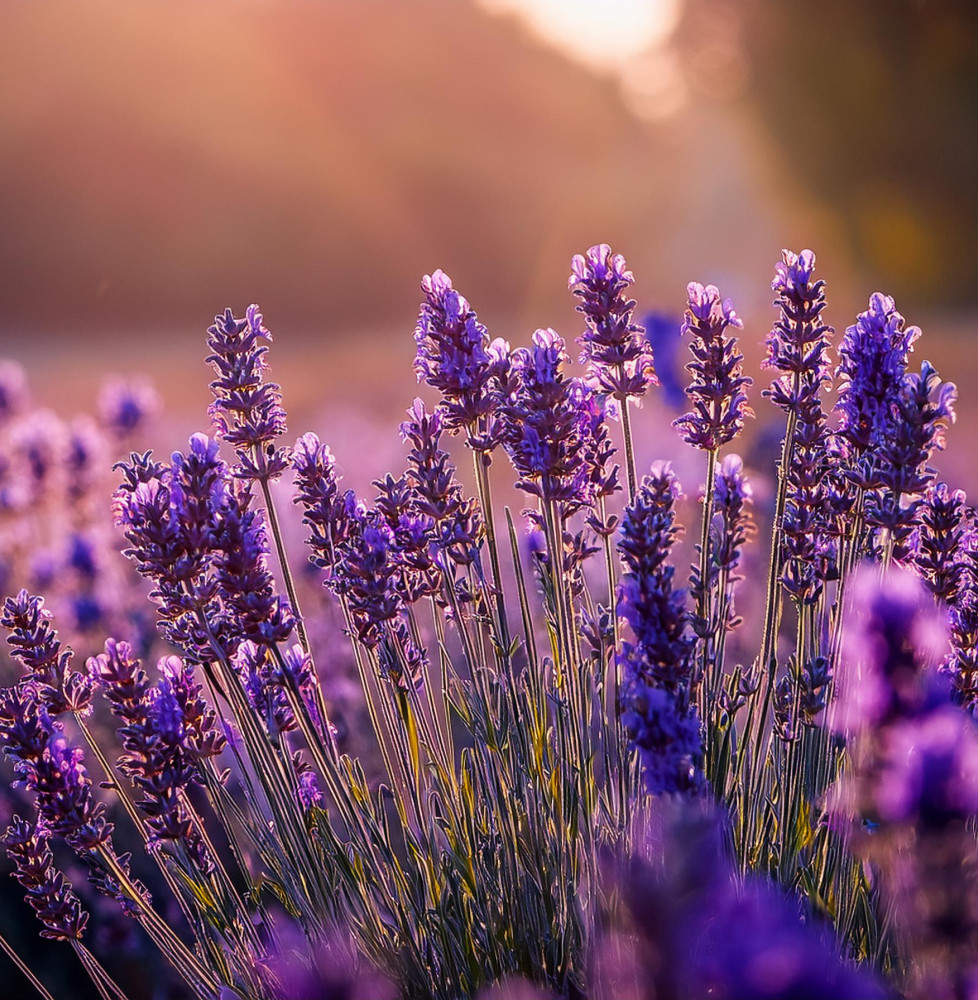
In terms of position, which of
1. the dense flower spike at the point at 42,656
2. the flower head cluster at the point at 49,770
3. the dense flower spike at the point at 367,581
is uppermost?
the dense flower spike at the point at 367,581

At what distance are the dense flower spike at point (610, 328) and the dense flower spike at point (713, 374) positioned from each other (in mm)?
106

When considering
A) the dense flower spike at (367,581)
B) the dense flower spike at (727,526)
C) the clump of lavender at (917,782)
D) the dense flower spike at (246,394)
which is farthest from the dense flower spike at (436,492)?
the clump of lavender at (917,782)

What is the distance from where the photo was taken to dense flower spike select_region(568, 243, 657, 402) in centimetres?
198

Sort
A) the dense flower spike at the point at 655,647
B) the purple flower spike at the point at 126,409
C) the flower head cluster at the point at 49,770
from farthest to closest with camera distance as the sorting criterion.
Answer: the purple flower spike at the point at 126,409
the flower head cluster at the point at 49,770
the dense flower spike at the point at 655,647

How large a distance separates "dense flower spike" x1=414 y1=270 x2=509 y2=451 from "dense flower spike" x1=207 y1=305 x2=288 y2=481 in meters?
0.31

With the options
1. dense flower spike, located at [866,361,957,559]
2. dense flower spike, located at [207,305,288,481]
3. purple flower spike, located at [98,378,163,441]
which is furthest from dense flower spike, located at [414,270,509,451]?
purple flower spike, located at [98,378,163,441]

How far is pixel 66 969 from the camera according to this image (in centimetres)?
341

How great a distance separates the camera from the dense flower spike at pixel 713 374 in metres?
1.94

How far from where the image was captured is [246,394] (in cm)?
196

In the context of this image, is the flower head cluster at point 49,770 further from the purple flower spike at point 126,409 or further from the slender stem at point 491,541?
the purple flower spike at point 126,409

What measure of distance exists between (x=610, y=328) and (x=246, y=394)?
75cm

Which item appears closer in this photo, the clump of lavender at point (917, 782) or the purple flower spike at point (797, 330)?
the clump of lavender at point (917, 782)

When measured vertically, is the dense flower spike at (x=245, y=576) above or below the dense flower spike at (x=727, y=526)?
below

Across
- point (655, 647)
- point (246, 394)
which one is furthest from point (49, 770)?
point (655, 647)
